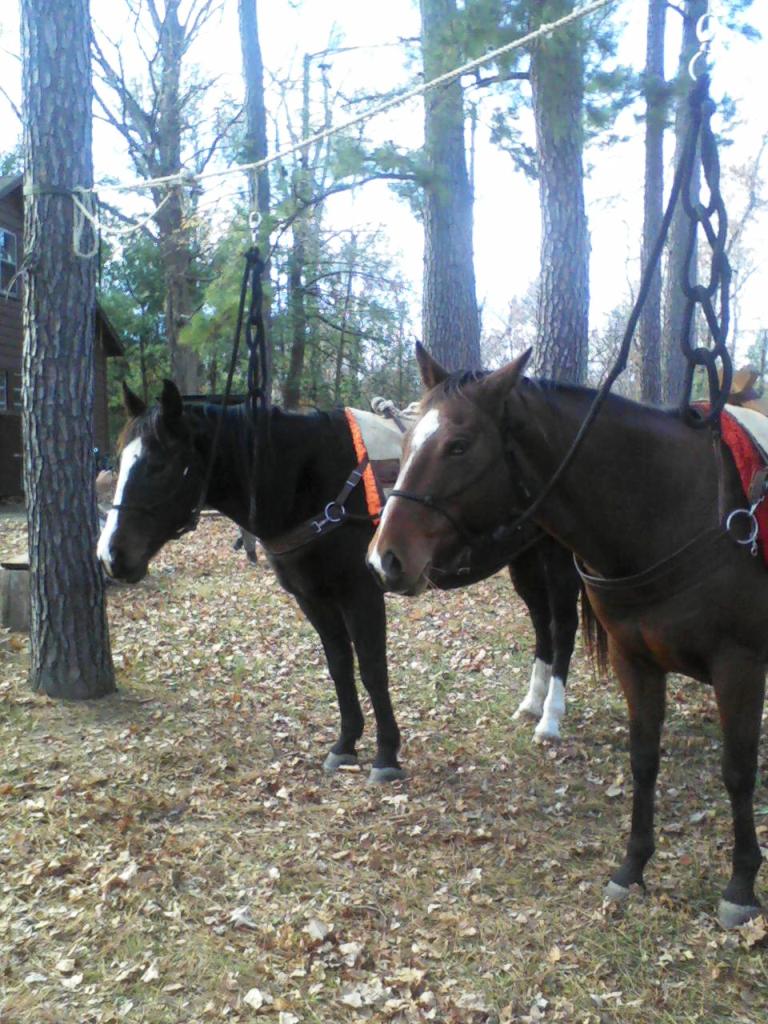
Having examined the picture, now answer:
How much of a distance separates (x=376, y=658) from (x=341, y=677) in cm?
43

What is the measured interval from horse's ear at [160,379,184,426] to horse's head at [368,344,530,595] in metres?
1.54

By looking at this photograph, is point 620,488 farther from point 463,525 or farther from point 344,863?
point 344,863

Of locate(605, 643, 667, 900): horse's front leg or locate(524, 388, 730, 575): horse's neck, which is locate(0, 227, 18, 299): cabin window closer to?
locate(524, 388, 730, 575): horse's neck

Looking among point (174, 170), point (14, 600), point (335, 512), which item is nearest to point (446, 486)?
point (335, 512)

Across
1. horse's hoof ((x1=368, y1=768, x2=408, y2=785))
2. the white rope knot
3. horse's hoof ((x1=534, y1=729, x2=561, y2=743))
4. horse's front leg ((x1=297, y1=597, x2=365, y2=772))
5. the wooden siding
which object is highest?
the wooden siding

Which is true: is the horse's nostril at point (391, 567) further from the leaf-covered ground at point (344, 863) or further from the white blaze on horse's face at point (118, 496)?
the white blaze on horse's face at point (118, 496)

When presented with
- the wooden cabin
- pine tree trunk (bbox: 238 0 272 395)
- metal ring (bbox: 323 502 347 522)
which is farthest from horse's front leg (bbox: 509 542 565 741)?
the wooden cabin

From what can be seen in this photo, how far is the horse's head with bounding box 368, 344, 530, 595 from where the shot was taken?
2.64 meters

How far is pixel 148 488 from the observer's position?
4004 millimetres

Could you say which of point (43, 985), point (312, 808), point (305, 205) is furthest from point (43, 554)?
point (305, 205)

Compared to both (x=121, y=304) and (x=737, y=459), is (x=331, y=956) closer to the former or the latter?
(x=737, y=459)

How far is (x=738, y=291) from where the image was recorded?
1545 inches

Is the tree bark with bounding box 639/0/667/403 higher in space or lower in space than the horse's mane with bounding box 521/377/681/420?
higher

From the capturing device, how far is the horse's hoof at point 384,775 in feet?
14.5
